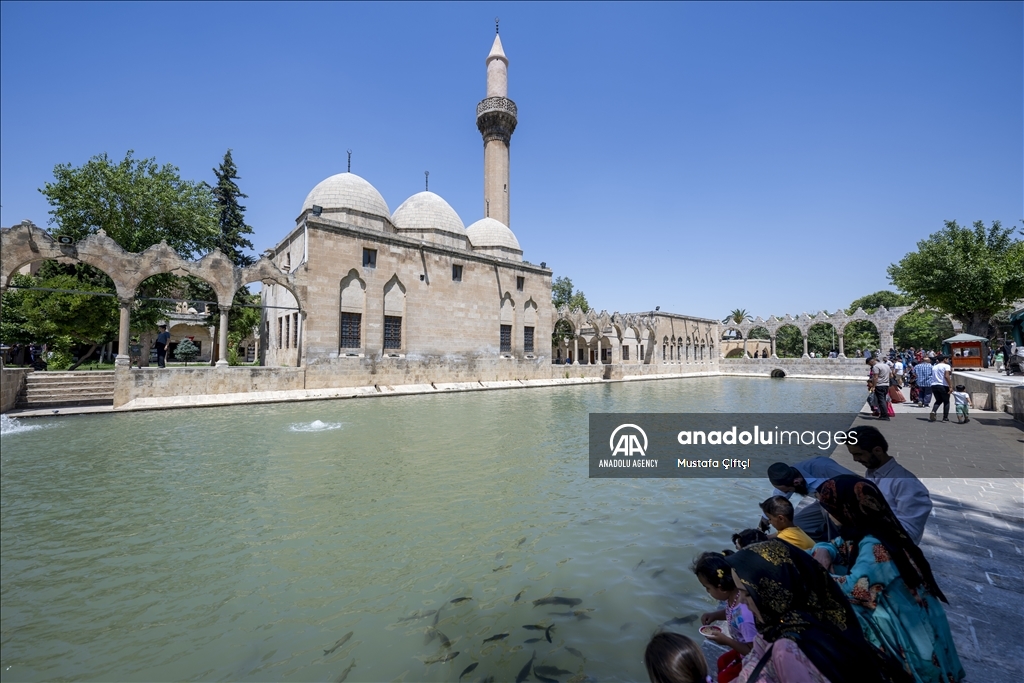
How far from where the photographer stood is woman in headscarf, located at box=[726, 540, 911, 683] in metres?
1.64

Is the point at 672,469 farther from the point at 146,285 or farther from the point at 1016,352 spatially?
the point at 146,285

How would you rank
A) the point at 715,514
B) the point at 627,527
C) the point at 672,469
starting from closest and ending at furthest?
the point at 627,527 → the point at 715,514 → the point at 672,469

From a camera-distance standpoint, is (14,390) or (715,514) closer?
(715,514)

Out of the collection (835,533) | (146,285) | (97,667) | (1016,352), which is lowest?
(97,667)

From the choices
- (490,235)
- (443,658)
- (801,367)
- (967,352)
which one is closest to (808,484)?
(443,658)

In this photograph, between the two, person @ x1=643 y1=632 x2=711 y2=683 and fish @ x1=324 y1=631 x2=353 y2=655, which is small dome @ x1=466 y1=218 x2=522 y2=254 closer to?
fish @ x1=324 y1=631 x2=353 y2=655

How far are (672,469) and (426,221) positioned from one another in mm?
21842

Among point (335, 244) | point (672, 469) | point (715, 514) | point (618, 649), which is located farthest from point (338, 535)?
point (335, 244)

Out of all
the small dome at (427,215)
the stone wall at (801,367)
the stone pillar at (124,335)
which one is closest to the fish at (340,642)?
the stone pillar at (124,335)

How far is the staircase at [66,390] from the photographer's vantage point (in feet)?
42.6

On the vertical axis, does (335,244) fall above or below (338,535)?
above

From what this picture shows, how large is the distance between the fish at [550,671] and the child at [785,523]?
1644 mm

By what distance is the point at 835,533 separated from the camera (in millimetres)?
3152

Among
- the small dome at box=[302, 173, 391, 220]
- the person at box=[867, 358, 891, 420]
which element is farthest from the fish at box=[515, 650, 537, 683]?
the small dome at box=[302, 173, 391, 220]
